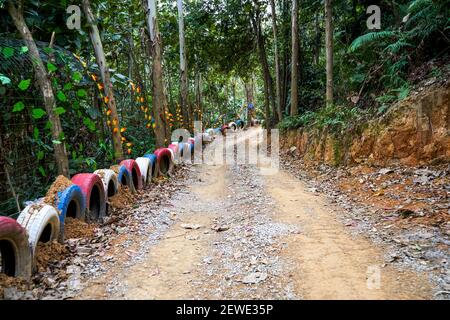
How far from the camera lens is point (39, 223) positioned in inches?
152

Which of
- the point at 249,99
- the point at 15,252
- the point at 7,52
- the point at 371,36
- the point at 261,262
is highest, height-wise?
the point at 249,99

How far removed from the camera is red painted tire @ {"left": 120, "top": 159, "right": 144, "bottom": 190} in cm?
727

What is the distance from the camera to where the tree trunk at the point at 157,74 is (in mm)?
10023

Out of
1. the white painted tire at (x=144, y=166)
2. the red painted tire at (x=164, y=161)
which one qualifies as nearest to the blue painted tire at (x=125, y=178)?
the white painted tire at (x=144, y=166)

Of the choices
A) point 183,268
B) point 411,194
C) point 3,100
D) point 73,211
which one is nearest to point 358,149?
point 411,194

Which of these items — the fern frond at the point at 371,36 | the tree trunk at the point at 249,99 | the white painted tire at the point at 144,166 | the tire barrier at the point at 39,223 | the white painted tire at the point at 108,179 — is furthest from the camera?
the tree trunk at the point at 249,99

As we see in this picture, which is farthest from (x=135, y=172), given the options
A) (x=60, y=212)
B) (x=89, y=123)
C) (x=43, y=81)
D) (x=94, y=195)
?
(x=60, y=212)

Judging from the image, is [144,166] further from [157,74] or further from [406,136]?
[406,136]

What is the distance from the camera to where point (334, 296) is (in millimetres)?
3160

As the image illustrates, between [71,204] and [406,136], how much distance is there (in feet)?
21.1

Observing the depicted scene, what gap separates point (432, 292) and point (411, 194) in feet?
9.73

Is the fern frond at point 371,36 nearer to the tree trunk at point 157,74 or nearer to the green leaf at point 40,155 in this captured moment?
the tree trunk at point 157,74

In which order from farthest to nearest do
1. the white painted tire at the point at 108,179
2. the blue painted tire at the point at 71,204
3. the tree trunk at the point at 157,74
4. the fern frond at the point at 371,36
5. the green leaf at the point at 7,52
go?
the tree trunk at the point at 157,74 < the fern frond at the point at 371,36 < the white painted tire at the point at 108,179 < the green leaf at the point at 7,52 < the blue painted tire at the point at 71,204

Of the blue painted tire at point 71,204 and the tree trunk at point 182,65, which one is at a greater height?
the tree trunk at point 182,65
